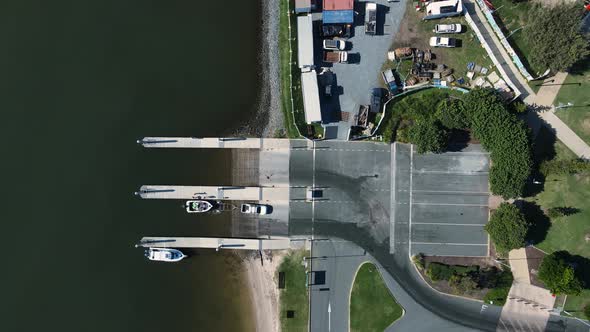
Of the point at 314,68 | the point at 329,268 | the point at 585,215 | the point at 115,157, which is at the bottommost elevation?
the point at 329,268

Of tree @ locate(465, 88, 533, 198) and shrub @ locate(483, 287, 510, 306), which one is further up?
tree @ locate(465, 88, 533, 198)

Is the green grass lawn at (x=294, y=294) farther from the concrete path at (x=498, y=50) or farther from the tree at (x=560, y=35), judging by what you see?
the tree at (x=560, y=35)

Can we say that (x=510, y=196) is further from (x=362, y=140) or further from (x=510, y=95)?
(x=362, y=140)

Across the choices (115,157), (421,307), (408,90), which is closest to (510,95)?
(408,90)

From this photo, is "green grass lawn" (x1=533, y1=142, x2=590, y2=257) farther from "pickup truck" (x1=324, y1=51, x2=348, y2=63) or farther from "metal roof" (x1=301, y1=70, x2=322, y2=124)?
"metal roof" (x1=301, y1=70, x2=322, y2=124)

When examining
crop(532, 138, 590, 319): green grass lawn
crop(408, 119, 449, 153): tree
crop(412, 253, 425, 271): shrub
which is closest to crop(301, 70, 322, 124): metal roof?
crop(408, 119, 449, 153): tree

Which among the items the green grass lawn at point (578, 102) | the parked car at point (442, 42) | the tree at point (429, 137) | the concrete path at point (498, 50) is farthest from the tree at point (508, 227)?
the parked car at point (442, 42)
